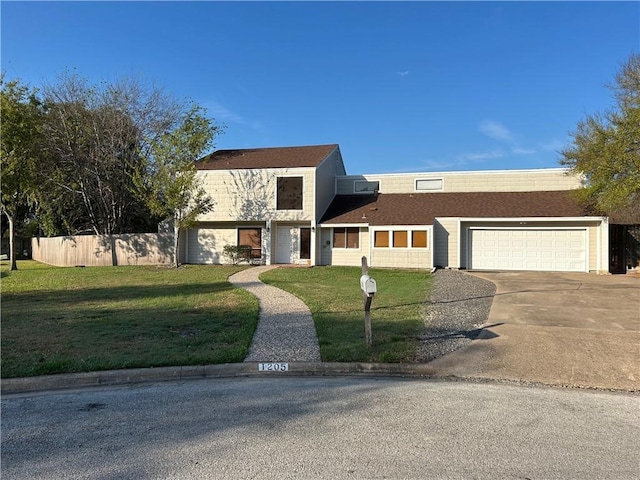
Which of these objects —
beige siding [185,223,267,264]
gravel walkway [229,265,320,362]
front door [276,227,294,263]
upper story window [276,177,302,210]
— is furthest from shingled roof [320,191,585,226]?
gravel walkway [229,265,320,362]

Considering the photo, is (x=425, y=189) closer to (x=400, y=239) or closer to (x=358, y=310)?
(x=400, y=239)

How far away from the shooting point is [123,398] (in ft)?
17.2

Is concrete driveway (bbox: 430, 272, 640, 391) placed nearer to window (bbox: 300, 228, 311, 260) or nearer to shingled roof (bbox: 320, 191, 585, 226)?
shingled roof (bbox: 320, 191, 585, 226)

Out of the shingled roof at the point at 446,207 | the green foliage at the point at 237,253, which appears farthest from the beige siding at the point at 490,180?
the green foliage at the point at 237,253

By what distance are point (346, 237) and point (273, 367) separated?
1706 centimetres

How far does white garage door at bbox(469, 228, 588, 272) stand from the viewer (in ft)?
68.7

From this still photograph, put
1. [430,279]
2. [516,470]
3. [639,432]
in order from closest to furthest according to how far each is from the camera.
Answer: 1. [516,470]
2. [639,432]
3. [430,279]

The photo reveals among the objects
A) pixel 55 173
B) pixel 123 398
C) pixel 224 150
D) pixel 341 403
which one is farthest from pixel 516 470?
pixel 55 173

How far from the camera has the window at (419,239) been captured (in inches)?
836

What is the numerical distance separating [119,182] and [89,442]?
2599 cm

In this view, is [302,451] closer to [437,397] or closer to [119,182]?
[437,397]

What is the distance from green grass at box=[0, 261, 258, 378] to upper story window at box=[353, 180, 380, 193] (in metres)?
12.9

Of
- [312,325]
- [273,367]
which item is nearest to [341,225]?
[312,325]

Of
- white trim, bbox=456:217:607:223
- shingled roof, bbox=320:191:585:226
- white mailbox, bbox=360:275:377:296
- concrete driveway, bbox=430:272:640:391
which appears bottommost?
concrete driveway, bbox=430:272:640:391
